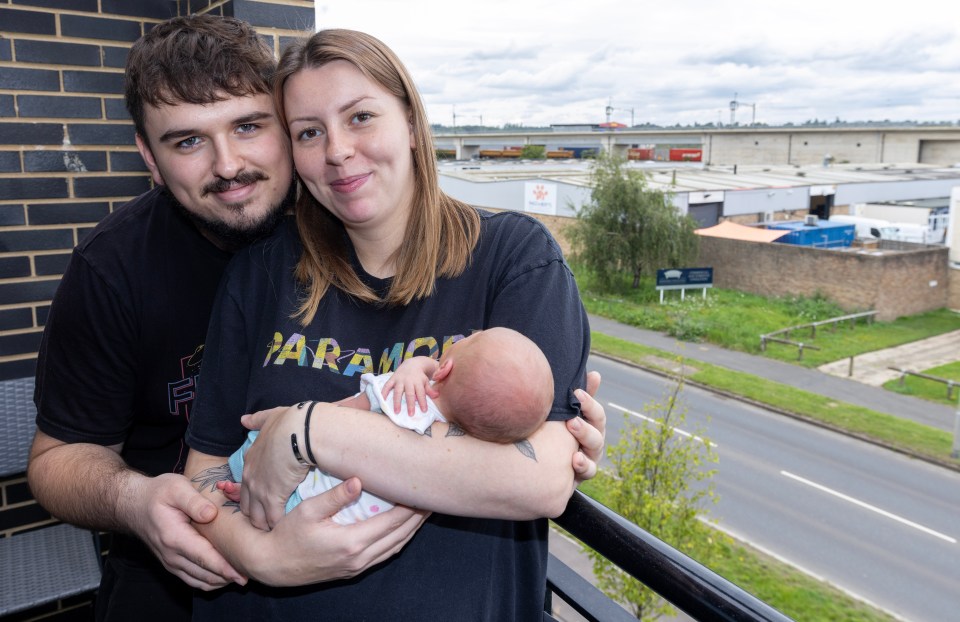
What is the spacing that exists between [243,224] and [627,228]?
86.1 ft

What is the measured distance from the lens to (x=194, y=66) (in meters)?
1.89

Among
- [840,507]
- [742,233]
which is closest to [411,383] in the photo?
[840,507]

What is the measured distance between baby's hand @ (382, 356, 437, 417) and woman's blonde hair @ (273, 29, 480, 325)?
0.18 m

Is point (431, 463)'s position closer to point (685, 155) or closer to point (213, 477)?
point (213, 477)

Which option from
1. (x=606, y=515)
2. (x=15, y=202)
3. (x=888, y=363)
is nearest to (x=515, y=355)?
(x=606, y=515)

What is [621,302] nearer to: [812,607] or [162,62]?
[812,607]

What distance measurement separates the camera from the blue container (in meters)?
30.4

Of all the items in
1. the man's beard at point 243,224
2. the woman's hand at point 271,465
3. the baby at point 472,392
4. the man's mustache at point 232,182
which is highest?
the man's mustache at point 232,182

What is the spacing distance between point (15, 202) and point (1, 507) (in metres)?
1.34

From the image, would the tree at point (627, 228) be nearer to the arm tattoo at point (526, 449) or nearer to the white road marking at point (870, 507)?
the white road marking at point (870, 507)

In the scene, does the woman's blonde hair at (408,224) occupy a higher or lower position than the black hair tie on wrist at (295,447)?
higher

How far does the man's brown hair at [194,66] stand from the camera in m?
1.91

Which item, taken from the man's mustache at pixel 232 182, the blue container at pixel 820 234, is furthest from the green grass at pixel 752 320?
the man's mustache at pixel 232 182

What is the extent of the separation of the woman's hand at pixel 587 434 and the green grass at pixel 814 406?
1452 centimetres
